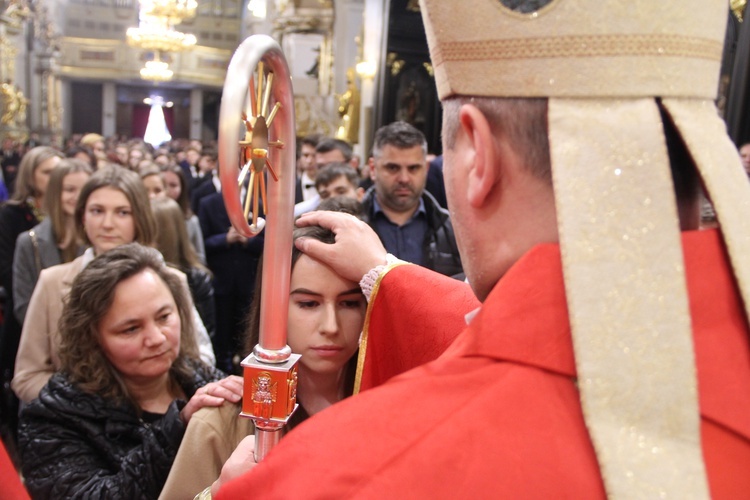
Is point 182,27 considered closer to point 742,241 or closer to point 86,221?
point 86,221

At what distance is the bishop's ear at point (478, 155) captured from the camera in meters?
0.90

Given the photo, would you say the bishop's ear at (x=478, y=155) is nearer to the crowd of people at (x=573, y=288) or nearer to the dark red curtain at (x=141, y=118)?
the crowd of people at (x=573, y=288)

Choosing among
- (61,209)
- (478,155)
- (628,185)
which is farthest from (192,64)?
(628,185)

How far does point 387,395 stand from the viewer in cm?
85

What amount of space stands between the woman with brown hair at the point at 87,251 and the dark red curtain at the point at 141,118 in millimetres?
25781

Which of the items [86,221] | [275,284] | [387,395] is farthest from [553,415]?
[86,221]

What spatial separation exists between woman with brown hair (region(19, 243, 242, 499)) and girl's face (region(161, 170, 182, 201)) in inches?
122

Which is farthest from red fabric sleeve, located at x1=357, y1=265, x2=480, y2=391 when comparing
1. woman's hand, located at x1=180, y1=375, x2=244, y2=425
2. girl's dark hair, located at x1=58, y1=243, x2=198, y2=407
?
girl's dark hair, located at x1=58, y1=243, x2=198, y2=407

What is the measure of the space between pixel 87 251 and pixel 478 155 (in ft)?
8.62

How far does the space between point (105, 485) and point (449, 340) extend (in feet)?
3.58

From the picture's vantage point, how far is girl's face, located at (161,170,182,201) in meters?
5.43

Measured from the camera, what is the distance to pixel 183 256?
3.90 meters

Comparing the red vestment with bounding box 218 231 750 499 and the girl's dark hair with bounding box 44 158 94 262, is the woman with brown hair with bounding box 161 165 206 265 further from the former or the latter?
the red vestment with bounding box 218 231 750 499

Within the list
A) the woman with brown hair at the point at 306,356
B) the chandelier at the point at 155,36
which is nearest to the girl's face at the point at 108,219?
the woman with brown hair at the point at 306,356
